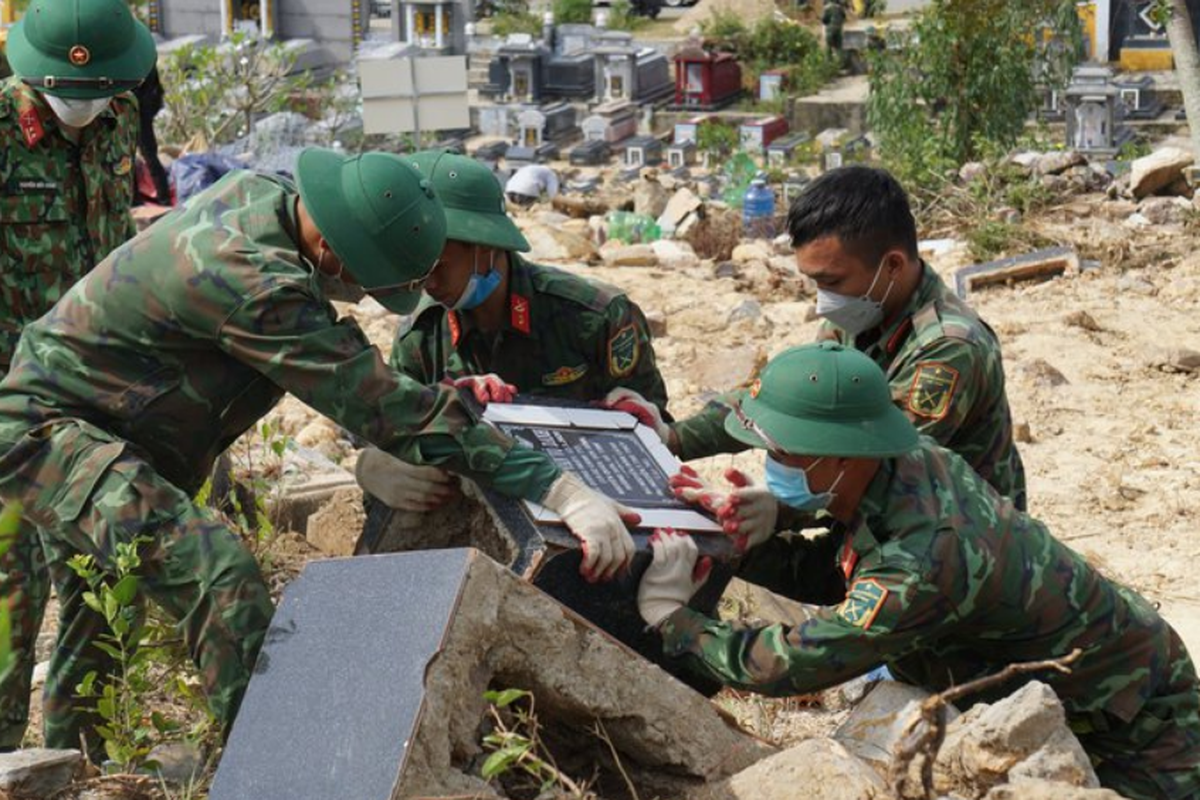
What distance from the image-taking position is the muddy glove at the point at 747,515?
3557mm

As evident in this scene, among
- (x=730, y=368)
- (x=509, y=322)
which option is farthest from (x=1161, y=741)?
(x=730, y=368)

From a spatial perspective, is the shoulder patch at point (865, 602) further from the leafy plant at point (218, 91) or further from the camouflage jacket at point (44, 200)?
the leafy plant at point (218, 91)

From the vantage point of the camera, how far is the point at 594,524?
333 cm

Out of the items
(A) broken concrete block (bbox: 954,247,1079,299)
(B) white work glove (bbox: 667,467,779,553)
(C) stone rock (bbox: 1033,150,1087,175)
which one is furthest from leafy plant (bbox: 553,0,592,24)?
(B) white work glove (bbox: 667,467,779,553)

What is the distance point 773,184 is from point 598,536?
13494mm

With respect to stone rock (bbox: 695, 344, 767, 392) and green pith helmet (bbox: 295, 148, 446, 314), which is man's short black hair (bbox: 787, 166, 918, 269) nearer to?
green pith helmet (bbox: 295, 148, 446, 314)

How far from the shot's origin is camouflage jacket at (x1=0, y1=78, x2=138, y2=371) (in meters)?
5.56

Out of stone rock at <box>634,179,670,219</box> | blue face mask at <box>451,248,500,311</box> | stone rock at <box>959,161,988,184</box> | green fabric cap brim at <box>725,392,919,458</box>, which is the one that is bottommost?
stone rock at <box>634,179,670,219</box>

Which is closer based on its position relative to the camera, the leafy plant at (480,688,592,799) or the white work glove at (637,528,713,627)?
the leafy plant at (480,688,592,799)

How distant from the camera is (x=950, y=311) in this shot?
4.15 metres

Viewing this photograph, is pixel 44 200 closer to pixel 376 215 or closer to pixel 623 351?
pixel 623 351

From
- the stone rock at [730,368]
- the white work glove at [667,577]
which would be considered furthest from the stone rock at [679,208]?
the white work glove at [667,577]

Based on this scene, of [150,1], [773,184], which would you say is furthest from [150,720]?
[150,1]

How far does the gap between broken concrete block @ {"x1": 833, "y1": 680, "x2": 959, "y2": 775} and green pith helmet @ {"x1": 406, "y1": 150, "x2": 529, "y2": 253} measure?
53.1 inches
